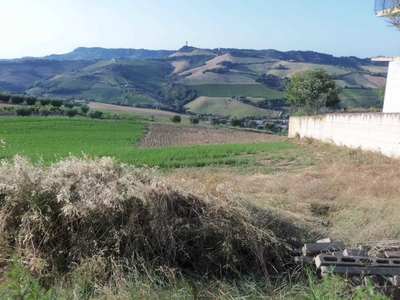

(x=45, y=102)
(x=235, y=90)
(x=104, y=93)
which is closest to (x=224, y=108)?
(x=235, y=90)

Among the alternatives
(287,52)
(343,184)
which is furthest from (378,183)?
(287,52)

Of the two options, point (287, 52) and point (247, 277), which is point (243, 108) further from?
point (287, 52)

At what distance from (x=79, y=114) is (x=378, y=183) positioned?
186ft

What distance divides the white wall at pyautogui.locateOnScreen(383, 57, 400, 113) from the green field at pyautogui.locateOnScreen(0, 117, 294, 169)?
6.73 meters

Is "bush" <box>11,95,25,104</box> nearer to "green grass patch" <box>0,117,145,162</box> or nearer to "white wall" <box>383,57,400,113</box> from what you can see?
"green grass patch" <box>0,117,145,162</box>

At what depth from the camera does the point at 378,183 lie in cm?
747

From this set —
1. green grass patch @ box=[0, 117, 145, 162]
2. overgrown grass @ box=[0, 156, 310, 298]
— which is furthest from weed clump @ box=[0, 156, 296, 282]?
green grass patch @ box=[0, 117, 145, 162]

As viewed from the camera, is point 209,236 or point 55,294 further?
point 209,236

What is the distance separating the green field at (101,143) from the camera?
1941 centimetres

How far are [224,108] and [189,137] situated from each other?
148 ft

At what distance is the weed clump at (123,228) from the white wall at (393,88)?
46.8 ft

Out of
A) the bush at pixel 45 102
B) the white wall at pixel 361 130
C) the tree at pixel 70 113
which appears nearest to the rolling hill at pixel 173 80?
the bush at pixel 45 102

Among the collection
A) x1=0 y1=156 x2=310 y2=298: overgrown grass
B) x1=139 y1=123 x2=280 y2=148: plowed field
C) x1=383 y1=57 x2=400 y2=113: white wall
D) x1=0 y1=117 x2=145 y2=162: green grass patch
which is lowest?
x1=139 y1=123 x2=280 y2=148: plowed field

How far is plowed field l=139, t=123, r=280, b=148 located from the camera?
3628cm
